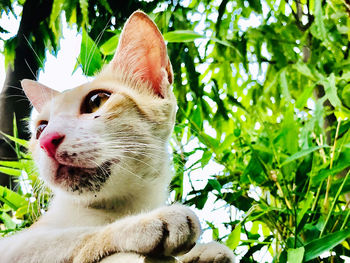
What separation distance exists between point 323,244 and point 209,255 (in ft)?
0.81

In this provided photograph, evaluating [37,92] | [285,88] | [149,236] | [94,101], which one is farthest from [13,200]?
[285,88]

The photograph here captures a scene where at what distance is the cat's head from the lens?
39cm

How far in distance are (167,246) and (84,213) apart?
0.18 meters

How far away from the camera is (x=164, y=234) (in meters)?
0.31

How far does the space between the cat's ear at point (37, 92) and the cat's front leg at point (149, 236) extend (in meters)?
0.30

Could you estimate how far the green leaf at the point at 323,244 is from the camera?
585 millimetres

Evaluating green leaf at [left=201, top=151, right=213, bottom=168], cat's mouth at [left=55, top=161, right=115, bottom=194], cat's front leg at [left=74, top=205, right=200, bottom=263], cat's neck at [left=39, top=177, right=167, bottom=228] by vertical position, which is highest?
cat's mouth at [left=55, top=161, right=115, bottom=194]

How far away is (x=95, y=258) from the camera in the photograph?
0.31 metres

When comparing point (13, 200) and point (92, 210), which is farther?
point (13, 200)

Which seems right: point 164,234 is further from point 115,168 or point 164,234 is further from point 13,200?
point 13,200


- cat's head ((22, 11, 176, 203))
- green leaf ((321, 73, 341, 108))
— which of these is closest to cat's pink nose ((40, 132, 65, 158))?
cat's head ((22, 11, 176, 203))

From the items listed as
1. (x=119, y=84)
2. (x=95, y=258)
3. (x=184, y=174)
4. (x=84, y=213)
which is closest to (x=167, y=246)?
(x=95, y=258)

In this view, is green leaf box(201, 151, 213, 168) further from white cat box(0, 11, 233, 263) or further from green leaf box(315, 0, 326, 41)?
green leaf box(315, 0, 326, 41)

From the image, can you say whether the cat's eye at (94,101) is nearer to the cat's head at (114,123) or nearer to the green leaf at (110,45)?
the cat's head at (114,123)
